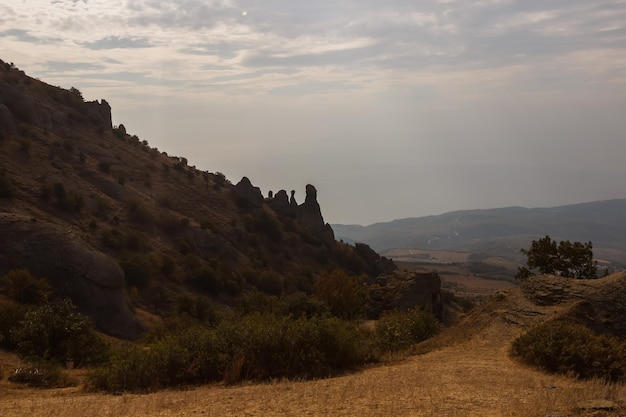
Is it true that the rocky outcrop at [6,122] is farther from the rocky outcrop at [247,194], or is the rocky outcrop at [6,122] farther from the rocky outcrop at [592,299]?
the rocky outcrop at [592,299]

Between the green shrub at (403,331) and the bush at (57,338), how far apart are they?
463 inches

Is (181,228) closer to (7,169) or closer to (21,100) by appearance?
(7,169)

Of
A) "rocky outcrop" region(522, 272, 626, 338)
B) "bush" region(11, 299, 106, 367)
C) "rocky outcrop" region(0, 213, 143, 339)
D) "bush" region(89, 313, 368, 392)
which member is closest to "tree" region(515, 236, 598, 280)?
"rocky outcrop" region(522, 272, 626, 338)

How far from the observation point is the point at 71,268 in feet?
105

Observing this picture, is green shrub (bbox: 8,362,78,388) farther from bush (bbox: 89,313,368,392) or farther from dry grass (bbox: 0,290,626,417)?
bush (bbox: 89,313,368,392)

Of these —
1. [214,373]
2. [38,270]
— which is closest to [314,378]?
[214,373]

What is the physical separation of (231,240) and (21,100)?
2934 cm

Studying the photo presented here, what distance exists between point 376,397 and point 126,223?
44333 millimetres

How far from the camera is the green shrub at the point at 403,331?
2054cm

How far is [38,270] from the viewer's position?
3144 centimetres

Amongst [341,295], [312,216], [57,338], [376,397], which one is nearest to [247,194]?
[312,216]

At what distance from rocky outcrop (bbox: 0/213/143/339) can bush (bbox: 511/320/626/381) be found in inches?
967

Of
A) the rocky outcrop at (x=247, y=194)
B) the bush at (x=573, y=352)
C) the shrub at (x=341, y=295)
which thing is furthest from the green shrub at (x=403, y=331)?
the rocky outcrop at (x=247, y=194)

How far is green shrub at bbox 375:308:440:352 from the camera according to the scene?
20538 millimetres
